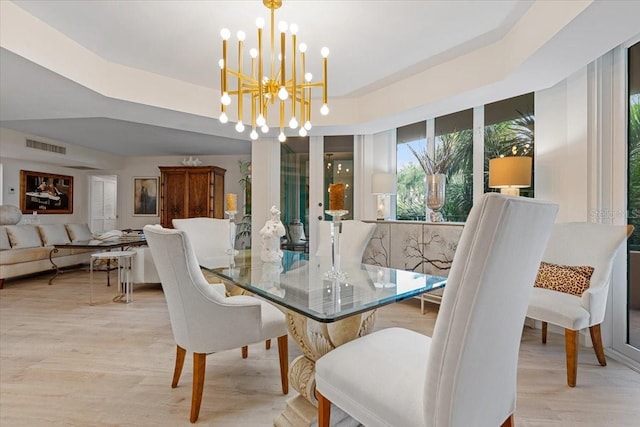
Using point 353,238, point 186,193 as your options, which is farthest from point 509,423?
point 186,193

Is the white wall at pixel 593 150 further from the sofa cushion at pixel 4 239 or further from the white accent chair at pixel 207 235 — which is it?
the sofa cushion at pixel 4 239

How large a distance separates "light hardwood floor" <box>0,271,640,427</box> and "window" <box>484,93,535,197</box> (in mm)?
1734

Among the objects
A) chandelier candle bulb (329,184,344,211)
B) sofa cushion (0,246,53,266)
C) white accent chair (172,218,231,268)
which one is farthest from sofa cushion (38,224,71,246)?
chandelier candle bulb (329,184,344,211)

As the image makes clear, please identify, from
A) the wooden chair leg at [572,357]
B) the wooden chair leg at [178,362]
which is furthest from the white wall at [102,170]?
the wooden chair leg at [572,357]

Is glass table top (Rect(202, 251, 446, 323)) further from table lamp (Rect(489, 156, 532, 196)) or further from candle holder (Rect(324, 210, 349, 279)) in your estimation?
table lamp (Rect(489, 156, 532, 196))

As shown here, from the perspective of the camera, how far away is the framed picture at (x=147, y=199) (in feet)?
23.4

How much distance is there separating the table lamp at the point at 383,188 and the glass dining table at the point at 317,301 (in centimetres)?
227

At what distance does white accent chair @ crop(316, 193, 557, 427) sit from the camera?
30.5 inches

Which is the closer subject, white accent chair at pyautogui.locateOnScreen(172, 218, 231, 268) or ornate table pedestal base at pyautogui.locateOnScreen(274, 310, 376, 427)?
ornate table pedestal base at pyautogui.locateOnScreen(274, 310, 376, 427)

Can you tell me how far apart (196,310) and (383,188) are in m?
3.08

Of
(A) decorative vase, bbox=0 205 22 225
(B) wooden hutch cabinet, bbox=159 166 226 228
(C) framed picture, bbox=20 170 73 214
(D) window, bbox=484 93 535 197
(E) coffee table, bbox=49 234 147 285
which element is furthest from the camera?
(B) wooden hutch cabinet, bbox=159 166 226 228

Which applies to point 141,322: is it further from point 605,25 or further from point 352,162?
point 605,25

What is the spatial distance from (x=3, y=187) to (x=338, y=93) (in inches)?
248

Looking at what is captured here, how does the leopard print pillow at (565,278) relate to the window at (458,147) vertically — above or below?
below
